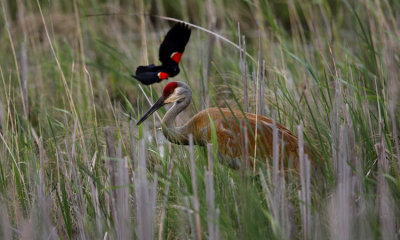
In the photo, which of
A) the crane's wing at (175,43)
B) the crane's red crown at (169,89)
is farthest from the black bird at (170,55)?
the crane's red crown at (169,89)

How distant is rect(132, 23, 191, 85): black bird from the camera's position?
2916mm

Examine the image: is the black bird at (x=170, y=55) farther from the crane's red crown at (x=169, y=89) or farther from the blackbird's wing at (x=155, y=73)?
the crane's red crown at (x=169, y=89)

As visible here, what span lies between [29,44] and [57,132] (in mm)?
1978

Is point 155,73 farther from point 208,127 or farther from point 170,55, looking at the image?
point 208,127

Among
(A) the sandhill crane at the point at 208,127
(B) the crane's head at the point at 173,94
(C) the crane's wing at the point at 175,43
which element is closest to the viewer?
(C) the crane's wing at the point at 175,43

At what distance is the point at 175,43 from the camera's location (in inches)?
116

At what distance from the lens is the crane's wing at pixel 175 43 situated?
9.55 ft

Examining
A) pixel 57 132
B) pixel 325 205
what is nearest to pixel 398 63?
pixel 325 205

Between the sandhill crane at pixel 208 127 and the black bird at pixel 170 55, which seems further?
the sandhill crane at pixel 208 127

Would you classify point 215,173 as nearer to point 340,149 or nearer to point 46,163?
point 340,149

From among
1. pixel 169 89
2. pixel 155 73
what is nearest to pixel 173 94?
pixel 169 89

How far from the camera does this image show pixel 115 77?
206 inches

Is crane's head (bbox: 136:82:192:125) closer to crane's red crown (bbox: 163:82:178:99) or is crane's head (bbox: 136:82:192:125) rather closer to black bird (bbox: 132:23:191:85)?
crane's red crown (bbox: 163:82:178:99)

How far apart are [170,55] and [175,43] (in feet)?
0.22
